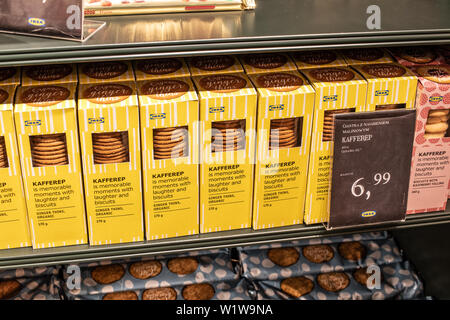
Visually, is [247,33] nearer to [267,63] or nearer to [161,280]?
[267,63]

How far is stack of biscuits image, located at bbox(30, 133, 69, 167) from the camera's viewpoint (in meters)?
1.18

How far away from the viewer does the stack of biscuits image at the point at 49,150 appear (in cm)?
118

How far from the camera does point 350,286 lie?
5.93 ft

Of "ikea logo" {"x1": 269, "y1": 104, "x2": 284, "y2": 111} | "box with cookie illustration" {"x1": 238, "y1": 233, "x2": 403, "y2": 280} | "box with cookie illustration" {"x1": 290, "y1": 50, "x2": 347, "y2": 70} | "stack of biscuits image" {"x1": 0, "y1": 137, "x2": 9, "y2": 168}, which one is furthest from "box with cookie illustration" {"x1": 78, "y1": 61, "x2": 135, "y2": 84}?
"box with cookie illustration" {"x1": 238, "y1": 233, "x2": 403, "y2": 280}

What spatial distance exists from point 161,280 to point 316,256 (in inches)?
23.8

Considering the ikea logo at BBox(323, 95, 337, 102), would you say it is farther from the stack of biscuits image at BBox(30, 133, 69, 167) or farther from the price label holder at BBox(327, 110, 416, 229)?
the stack of biscuits image at BBox(30, 133, 69, 167)

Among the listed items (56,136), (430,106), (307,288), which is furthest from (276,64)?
(307,288)

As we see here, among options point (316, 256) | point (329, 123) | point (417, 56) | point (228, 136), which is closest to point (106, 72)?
point (228, 136)

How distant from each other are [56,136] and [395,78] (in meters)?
0.89

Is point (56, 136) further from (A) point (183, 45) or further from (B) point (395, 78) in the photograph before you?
(B) point (395, 78)

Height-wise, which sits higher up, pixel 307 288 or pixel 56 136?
pixel 56 136

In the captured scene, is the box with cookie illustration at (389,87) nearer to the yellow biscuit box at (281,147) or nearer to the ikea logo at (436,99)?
the ikea logo at (436,99)

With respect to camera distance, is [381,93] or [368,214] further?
[368,214]

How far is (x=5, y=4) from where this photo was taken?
1109 mm
